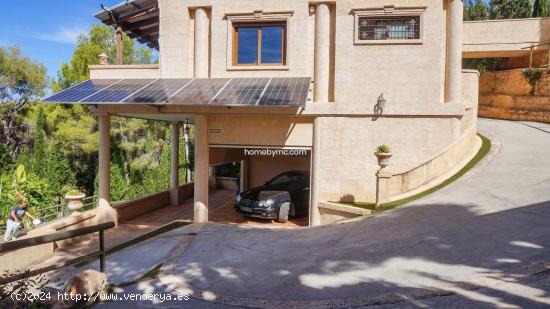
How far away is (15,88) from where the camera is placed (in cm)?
→ 3253

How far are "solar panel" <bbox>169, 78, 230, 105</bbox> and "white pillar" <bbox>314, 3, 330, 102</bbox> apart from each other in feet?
11.0

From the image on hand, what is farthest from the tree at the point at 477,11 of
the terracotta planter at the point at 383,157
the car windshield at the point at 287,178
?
the terracotta planter at the point at 383,157

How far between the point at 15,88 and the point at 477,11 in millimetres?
45148

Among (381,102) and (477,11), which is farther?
(477,11)

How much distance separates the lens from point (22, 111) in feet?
112

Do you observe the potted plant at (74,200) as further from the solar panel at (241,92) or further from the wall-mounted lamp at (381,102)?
the wall-mounted lamp at (381,102)

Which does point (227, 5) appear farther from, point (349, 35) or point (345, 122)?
point (345, 122)

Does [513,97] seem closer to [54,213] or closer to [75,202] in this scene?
[75,202]

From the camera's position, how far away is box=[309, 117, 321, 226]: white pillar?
1216cm

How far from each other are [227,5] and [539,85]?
58.5ft

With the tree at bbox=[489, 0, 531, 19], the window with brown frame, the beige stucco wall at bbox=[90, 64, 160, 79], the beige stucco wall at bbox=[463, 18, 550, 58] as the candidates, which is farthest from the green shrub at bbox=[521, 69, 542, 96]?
the beige stucco wall at bbox=[90, 64, 160, 79]

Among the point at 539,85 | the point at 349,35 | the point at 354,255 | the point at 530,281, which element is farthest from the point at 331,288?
the point at 539,85

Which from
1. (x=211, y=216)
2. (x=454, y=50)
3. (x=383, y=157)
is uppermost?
(x=454, y=50)

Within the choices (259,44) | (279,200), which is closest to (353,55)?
(259,44)
